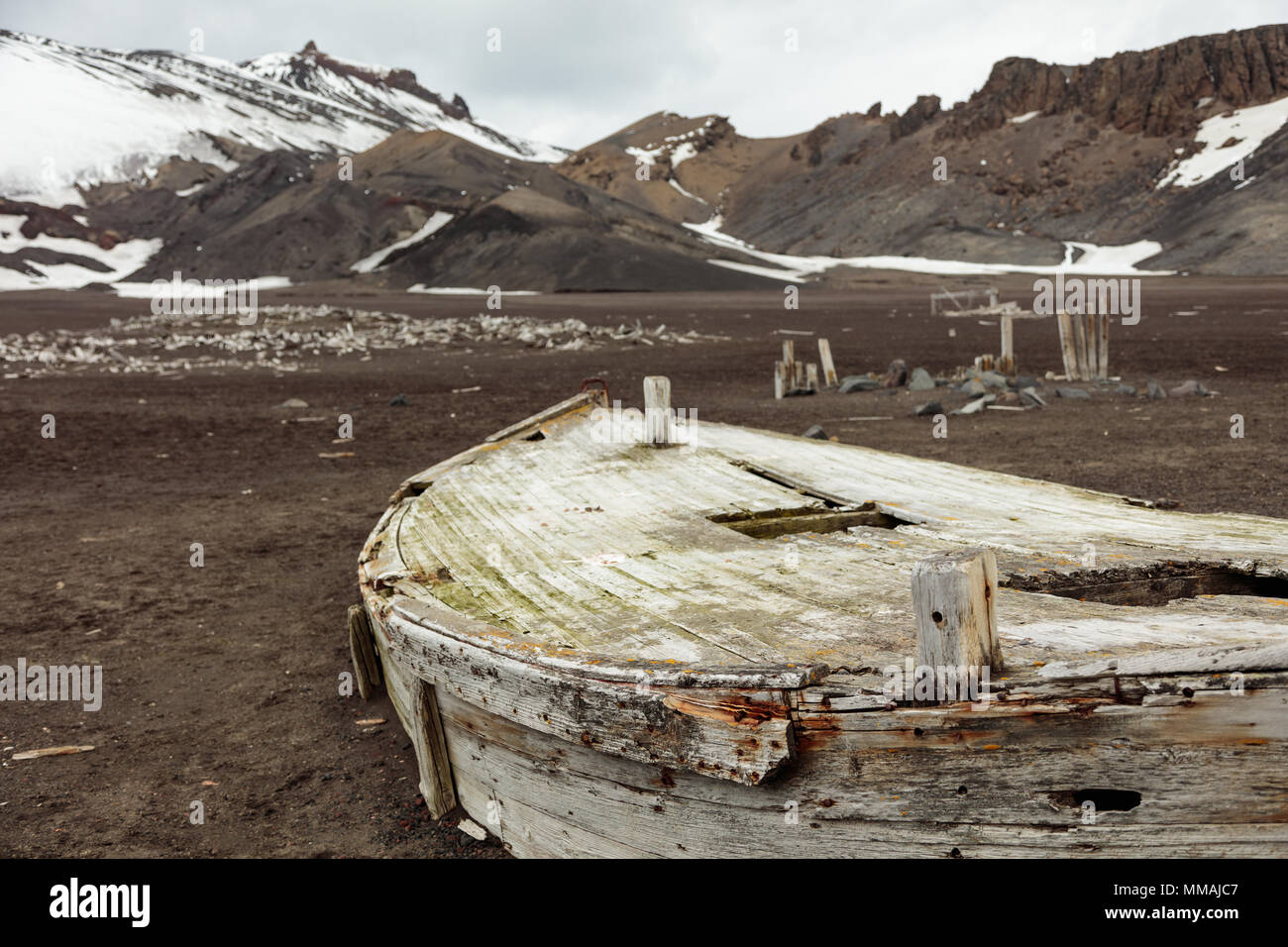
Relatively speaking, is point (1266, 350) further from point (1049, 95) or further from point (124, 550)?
point (1049, 95)

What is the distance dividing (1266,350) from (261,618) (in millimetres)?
20935

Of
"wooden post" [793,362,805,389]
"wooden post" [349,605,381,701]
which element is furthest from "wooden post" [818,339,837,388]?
"wooden post" [349,605,381,701]

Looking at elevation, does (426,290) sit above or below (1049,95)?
below

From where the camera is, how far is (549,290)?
64125 millimetres

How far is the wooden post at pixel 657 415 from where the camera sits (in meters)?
7.54

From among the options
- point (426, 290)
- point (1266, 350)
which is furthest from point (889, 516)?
point (426, 290)

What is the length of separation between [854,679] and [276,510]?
28.3ft

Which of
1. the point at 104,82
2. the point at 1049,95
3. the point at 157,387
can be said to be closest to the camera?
the point at 157,387

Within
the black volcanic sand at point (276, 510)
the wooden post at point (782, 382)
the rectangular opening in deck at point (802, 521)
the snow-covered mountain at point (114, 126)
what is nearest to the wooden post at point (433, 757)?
the black volcanic sand at point (276, 510)

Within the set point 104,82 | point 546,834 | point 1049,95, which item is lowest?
point 546,834

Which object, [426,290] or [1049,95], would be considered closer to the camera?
[426,290]

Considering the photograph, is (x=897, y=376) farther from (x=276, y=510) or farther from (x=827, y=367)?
(x=276, y=510)

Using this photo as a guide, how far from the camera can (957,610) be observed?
2729mm

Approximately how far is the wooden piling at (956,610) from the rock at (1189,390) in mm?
14692
